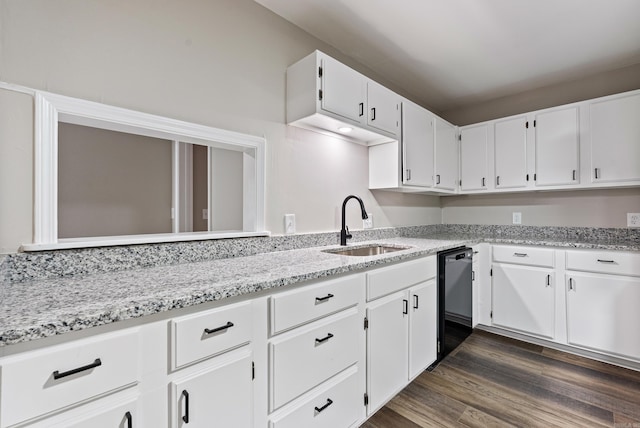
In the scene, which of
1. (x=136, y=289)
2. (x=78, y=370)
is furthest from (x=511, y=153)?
(x=78, y=370)

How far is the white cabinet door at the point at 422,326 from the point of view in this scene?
1928mm

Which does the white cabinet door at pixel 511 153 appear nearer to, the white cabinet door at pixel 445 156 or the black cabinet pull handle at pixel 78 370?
the white cabinet door at pixel 445 156

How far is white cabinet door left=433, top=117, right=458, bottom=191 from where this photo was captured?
2.93 metres

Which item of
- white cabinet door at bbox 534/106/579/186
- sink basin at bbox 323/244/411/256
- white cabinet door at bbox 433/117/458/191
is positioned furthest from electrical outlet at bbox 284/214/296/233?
white cabinet door at bbox 534/106/579/186

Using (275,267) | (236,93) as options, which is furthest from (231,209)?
(275,267)

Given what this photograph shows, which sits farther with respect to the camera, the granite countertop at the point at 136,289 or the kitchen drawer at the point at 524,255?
the kitchen drawer at the point at 524,255

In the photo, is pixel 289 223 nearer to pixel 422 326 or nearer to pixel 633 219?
pixel 422 326

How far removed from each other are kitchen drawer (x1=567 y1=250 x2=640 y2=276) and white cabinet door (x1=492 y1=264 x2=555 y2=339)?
0.63ft

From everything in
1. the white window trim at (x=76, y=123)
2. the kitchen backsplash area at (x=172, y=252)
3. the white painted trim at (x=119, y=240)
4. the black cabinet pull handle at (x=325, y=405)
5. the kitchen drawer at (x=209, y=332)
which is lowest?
the black cabinet pull handle at (x=325, y=405)

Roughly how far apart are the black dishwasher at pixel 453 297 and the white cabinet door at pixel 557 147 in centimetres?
104

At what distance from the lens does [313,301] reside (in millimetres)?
1294

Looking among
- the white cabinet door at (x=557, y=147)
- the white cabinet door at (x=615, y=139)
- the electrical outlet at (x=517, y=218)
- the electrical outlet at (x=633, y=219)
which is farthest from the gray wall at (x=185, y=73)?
the electrical outlet at (x=633, y=219)

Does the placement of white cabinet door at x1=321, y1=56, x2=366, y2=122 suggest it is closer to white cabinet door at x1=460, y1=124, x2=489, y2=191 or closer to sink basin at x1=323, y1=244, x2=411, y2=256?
sink basin at x1=323, y1=244, x2=411, y2=256

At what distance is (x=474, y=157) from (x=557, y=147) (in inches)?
27.3
